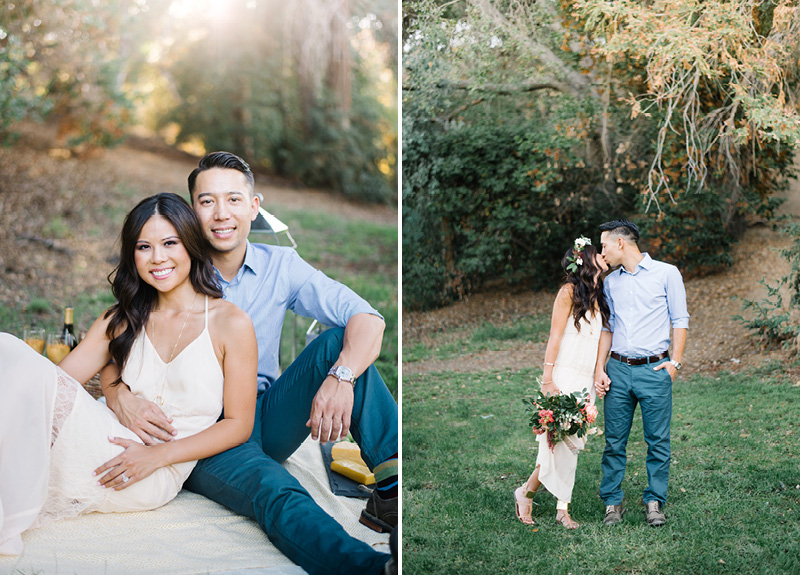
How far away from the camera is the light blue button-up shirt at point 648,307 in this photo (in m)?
2.75

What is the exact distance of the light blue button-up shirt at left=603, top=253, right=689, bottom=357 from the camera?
2754mm

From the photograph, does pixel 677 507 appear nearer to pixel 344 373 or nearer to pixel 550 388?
pixel 550 388

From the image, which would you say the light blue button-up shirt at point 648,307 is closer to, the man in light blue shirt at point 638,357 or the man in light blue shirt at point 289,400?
the man in light blue shirt at point 638,357

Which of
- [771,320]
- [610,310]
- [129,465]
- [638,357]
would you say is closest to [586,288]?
[610,310]

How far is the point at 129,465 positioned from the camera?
2158mm

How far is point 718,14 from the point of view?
9.71ft

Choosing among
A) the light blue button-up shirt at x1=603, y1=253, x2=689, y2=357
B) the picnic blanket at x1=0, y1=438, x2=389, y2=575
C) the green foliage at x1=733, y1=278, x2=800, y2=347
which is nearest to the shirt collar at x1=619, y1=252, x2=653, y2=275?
the light blue button-up shirt at x1=603, y1=253, x2=689, y2=357

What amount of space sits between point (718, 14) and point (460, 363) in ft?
6.70

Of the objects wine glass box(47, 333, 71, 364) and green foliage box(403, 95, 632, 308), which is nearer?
wine glass box(47, 333, 71, 364)

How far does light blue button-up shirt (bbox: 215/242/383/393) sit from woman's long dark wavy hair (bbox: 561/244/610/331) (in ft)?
3.07

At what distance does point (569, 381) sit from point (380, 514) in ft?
3.16

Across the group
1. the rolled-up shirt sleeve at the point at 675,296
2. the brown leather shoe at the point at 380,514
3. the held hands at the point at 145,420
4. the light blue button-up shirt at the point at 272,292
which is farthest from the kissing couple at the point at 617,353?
the held hands at the point at 145,420

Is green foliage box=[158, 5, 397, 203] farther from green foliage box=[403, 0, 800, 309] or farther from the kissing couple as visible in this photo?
the kissing couple

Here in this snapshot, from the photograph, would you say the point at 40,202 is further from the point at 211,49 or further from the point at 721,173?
the point at 721,173
